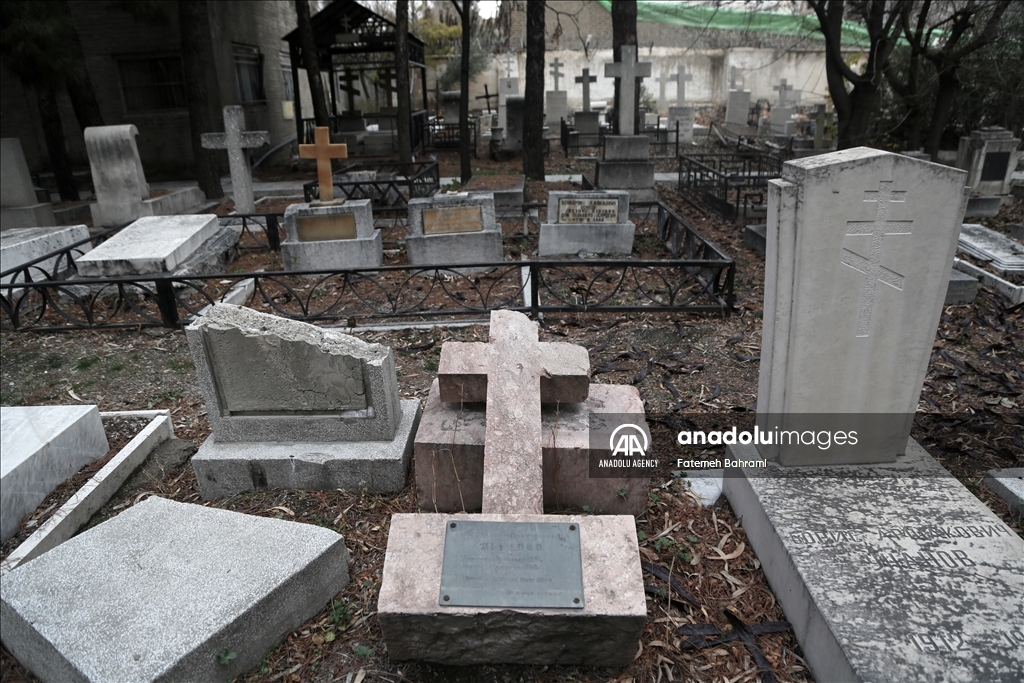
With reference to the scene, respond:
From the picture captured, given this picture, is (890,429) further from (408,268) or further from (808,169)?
(408,268)

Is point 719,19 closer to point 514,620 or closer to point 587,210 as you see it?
point 587,210

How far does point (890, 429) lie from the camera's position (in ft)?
11.6

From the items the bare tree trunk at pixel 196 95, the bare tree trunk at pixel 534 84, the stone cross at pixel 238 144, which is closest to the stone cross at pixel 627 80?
the bare tree trunk at pixel 534 84

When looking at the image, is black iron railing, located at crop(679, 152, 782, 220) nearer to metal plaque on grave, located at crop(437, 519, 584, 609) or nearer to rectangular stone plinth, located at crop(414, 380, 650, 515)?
rectangular stone plinth, located at crop(414, 380, 650, 515)

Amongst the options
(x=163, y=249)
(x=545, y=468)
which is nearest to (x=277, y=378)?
(x=545, y=468)

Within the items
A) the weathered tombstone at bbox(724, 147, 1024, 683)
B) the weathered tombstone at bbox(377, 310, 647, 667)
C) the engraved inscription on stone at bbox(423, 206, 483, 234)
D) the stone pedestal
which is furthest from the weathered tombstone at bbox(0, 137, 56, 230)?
the weathered tombstone at bbox(724, 147, 1024, 683)

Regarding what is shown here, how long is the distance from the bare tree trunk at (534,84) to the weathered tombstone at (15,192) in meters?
10.1

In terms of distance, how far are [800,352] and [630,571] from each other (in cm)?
155

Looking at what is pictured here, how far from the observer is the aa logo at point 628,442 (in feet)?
11.5

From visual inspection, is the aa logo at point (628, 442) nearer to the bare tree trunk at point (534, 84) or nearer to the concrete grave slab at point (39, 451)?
the concrete grave slab at point (39, 451)

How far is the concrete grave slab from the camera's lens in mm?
3623

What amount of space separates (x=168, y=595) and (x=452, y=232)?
682 centimetres

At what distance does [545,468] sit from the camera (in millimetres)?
3523

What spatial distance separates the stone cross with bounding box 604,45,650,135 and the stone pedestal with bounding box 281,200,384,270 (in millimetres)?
6245
